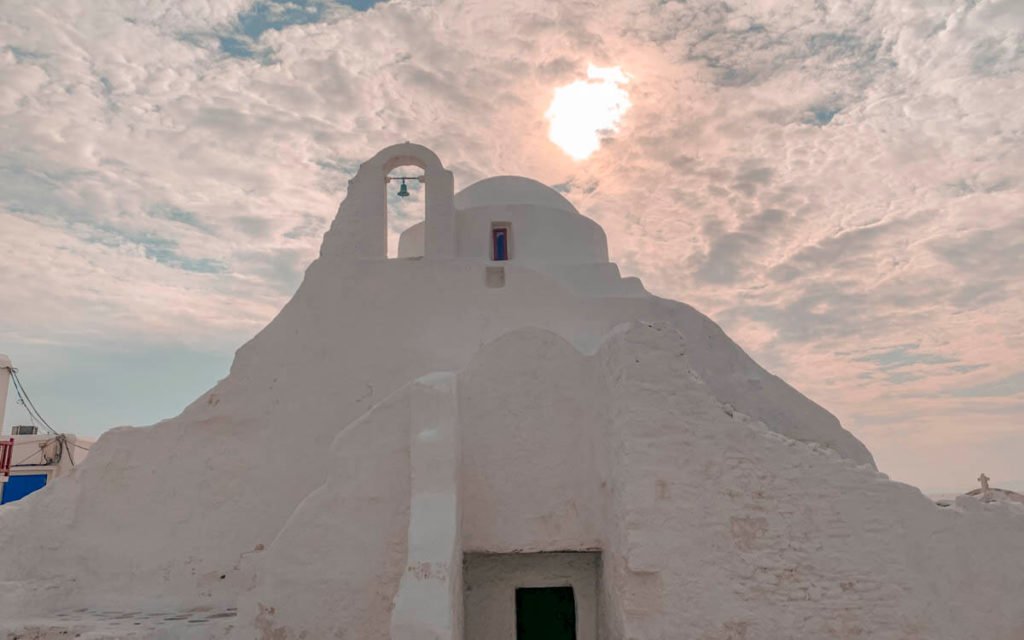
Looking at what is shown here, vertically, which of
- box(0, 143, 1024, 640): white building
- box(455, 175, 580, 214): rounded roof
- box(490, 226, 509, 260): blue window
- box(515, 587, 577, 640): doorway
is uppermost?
box(455, 175, 580, 214): rounded roof

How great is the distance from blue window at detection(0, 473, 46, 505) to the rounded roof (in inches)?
527

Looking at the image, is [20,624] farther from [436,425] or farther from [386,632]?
[436,425]

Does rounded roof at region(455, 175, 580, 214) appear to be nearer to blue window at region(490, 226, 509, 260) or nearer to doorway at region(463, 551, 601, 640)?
blue window at region(490, 226, 509, 260)

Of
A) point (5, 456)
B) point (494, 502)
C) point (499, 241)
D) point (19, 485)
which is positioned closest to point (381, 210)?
point (499, 241)

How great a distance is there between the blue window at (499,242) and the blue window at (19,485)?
13.7 meters

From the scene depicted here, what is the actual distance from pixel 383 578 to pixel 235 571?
3.62 m

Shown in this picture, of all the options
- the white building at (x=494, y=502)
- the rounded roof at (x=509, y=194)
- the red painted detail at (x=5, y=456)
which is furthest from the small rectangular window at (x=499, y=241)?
the red painted detail at (x=5, y=456)

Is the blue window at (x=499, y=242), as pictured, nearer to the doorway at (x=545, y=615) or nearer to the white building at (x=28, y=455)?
the doorway at (x=545, y=615)

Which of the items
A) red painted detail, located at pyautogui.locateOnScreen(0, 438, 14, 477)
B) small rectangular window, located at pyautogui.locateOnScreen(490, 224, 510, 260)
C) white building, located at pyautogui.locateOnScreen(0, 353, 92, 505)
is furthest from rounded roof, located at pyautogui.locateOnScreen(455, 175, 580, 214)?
red painted detail, located at pyautogui.locateOnScreen(0, 438, 14, 477)

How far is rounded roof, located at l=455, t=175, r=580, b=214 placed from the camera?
1399 cm

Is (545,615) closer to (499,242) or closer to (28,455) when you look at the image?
(499,242)

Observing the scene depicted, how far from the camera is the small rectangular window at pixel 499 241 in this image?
13148 millimetres

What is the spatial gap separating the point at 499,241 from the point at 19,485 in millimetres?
14926

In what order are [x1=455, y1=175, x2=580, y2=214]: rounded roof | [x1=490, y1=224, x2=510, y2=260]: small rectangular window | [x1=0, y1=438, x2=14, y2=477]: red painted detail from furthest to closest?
[x1=0, y1=438, x2=14, y2=477]: red painted detail, [x1=455, y1=175, x2=580, y2=214]: rounded roof, [x1=490, y1=224, x2=510, y2=260]: small rectangular window
